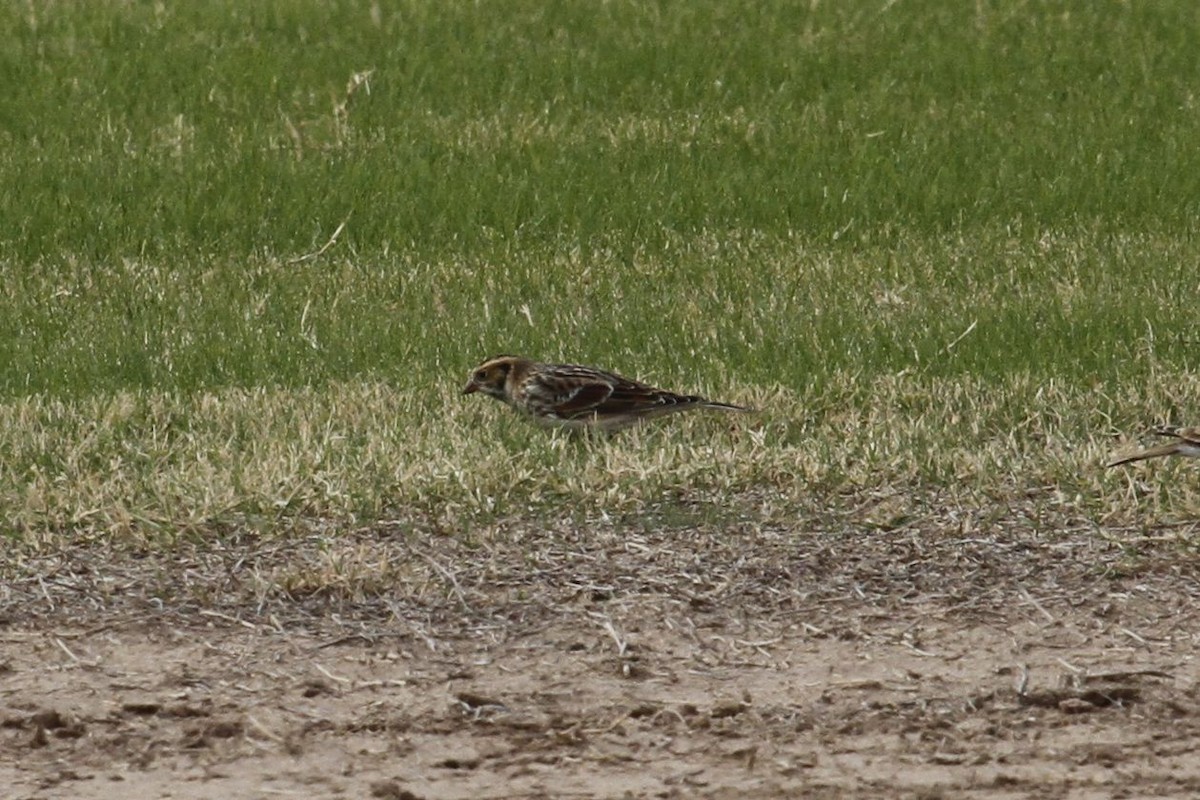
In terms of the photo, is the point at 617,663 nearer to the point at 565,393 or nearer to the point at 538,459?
the point at 538,459

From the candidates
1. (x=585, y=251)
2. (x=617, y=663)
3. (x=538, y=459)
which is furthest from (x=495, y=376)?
(x=585, y=251)

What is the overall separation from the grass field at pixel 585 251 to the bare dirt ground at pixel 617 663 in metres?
0.34

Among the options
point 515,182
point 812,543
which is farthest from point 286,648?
point 515,182

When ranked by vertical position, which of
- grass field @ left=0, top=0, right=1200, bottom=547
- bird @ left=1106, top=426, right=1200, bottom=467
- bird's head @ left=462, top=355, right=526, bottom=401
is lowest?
grass field @ left=0, top=0, right=1200, bottom=547

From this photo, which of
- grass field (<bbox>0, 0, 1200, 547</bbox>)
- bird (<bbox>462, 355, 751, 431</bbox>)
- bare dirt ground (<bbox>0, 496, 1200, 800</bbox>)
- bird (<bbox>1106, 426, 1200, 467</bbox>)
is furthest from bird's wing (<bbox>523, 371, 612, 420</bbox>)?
bird (<bbox>1106, 426, 1200, 467</bbox>)

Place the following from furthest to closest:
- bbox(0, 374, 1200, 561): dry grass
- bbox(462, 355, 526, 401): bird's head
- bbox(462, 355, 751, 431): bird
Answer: bbox(462, 355, 526, 401): bird's head < bbox(462, 355, 751, 431): bird < bbox(0, 374, 1200, 561): dry grass

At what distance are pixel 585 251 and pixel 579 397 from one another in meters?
4.02

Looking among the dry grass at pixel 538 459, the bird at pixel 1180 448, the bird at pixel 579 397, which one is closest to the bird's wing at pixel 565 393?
the bird at pixel 579 397

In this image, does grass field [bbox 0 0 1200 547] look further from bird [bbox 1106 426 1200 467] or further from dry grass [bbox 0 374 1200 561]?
bird [bbox 1106 426 1200 467]

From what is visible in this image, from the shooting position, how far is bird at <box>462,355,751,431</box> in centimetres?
845

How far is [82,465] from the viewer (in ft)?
26.1

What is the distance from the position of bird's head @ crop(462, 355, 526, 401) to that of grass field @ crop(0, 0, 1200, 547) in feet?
0.62

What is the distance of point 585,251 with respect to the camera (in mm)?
12391

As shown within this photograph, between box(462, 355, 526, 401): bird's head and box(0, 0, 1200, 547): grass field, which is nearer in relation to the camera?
box(0, 0, 1200, 547): grass field
